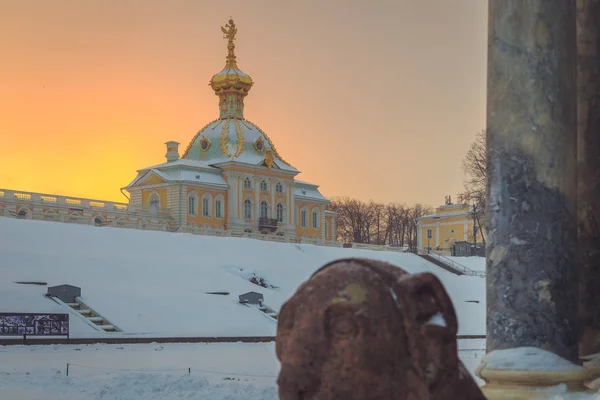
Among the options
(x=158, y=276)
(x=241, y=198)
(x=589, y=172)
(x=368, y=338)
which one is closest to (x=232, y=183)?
(x=241, y=198)

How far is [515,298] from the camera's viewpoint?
249 inches

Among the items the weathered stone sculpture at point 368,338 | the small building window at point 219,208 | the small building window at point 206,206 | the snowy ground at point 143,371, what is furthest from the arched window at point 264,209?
the weathered stone sculpture at point 368,338

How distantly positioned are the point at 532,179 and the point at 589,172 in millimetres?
1078

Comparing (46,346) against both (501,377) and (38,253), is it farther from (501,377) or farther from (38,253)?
(501,377)

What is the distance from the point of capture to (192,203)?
71375 mm

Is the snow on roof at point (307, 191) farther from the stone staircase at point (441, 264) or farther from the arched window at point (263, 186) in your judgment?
the stone staircase at point (441, 264)

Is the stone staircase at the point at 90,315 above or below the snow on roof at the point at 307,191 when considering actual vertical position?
below

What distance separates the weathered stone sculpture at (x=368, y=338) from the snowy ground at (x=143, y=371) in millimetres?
8587

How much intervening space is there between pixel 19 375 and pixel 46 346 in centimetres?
883

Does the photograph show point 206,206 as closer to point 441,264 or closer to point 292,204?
point 292,204

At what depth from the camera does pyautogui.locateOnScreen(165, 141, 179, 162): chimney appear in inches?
3088

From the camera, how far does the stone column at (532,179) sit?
6.25 meters

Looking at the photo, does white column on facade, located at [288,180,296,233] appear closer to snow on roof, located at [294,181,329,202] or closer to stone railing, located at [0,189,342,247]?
snow on roof, located at [294,181,329,202]

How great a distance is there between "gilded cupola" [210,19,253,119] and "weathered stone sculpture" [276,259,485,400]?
78.9 m
